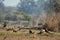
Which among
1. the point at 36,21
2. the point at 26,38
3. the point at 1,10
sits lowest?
the point at 26,38

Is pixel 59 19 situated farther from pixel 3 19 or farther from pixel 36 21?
pixel 3 19

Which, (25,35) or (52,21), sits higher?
(52,21)

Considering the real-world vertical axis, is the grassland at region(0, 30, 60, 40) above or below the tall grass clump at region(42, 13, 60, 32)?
below

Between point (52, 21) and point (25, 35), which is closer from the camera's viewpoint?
point (25, 35)

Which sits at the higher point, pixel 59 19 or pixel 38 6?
pixel 38 6

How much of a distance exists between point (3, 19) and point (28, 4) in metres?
0.81

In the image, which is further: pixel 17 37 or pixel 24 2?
pixel 24 2

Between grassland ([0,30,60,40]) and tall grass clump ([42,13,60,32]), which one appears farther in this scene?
tall grass clump ([42,13,60,32])

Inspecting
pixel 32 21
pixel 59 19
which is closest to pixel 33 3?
pixel 32 21

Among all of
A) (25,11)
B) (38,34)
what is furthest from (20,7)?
(38,34)

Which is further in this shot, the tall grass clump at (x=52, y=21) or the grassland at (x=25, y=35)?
the tall grass clump at (x=52, y=21)

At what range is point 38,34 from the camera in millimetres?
4793

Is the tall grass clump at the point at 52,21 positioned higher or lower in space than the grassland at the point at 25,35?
higher

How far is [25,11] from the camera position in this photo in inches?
201
